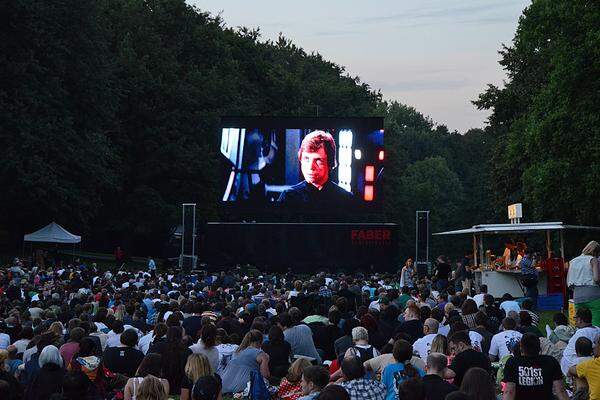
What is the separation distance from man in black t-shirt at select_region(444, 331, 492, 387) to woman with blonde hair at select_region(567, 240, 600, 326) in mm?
7413

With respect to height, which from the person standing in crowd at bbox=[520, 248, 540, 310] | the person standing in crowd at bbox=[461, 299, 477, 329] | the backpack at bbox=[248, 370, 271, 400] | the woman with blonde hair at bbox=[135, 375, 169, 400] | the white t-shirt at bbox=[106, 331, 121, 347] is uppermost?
the person standing in crowd at bbox=[520, 248, 540, 310]

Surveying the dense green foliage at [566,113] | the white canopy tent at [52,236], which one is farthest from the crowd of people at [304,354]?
the white canopy tent at [52,236]

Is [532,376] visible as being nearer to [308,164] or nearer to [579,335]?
[579,335]

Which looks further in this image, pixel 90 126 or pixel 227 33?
pixel 227 33

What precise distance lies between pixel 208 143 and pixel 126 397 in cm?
5465

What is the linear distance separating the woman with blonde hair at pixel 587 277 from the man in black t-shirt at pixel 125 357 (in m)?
8.22

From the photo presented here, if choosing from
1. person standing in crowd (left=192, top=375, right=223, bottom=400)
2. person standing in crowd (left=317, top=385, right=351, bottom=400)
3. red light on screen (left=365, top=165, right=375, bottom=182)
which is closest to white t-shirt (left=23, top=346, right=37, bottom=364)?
person standing in crowd (left=192, top=375, right=223, bottom=400)

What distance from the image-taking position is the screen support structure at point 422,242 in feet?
141

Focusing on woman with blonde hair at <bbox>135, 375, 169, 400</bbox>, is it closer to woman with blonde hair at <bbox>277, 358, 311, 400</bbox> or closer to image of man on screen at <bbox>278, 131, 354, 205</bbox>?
woman with blonde hair at <bbox>277, 358, 311, 400</bbox>

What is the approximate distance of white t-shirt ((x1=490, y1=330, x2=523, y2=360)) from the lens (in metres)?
14.7

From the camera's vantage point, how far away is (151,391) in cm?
971

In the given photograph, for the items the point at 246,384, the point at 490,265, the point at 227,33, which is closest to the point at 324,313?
the point at 246,384

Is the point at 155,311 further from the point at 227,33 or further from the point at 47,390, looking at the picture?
the point at 227,33

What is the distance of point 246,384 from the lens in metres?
14.4
